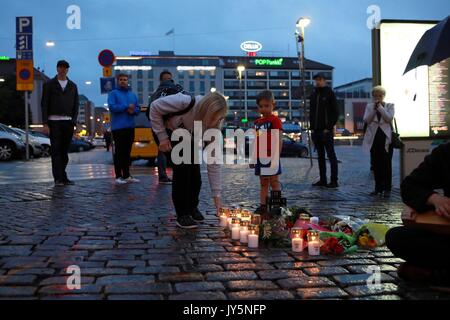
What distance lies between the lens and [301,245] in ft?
13.4

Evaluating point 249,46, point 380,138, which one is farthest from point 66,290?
point 249,46

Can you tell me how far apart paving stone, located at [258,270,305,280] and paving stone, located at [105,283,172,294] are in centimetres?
64

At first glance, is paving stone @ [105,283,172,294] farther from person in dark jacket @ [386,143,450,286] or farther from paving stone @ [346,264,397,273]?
person in dark jacket @ [386,143,450,286]

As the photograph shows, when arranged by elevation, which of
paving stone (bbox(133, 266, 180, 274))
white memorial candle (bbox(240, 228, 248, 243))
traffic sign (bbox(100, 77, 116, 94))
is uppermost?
traffic sign (bbox(100, 77, 116, 94))

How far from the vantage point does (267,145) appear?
243 inches

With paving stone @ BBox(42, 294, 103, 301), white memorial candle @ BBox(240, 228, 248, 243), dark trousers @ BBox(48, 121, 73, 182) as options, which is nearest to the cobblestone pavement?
paving stone @ BBox(42, 294, 103, 301)

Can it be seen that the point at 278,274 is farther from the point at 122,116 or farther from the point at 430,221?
the point at 122,116

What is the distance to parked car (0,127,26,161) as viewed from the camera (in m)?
20.0

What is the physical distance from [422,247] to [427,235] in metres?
0.08

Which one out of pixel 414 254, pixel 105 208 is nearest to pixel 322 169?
pixel 105 208

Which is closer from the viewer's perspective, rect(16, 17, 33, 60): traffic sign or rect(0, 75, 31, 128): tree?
rect(16, 17, 33, 60): traffic sign

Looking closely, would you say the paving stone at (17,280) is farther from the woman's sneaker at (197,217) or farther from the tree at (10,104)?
the tree at (10,104)

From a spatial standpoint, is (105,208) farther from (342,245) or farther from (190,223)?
(342,245)
